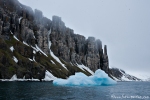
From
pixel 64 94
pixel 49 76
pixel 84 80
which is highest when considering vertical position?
pixel 49 76

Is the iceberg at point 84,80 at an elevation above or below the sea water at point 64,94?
above

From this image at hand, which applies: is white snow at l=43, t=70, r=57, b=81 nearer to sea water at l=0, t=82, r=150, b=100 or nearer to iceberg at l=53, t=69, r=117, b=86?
iceberg at l=53, t=69, r=117, b=86

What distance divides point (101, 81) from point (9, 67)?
68.2m

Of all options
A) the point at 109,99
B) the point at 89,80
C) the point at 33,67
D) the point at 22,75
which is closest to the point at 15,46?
the point at 33,67

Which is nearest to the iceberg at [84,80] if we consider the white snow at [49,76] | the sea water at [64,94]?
the sea water at [64,94]

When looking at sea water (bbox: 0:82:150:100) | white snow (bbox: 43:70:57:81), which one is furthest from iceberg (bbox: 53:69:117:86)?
white snow (bbox: 43:70:57:81)

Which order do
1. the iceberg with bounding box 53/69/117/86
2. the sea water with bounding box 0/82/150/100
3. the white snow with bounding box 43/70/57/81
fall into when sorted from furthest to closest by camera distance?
the white snow with bounding box 43/70/57/81
the iceberg with bounding box 53/69/117/86
the sea water with bounding box 0/82/150/100

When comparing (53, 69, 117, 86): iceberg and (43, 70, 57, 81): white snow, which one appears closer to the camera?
(53, 69, 117, 86): iceberg

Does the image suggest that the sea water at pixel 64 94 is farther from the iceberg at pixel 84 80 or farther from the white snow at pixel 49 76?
the white snow at pixel 49 76

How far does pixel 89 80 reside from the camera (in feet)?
324

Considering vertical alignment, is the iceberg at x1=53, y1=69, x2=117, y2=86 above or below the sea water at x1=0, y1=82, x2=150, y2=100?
above

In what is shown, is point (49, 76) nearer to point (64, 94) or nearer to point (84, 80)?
point (84, 80)

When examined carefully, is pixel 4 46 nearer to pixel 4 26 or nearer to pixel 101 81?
pixel 4 26

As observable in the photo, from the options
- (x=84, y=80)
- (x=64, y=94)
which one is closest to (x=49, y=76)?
(x=84, y=80)
